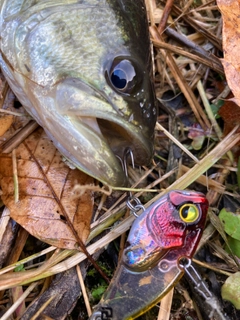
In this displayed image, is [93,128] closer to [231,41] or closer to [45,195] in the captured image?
[45,195]

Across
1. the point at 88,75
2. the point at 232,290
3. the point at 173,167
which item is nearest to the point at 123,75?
the point at 88,75

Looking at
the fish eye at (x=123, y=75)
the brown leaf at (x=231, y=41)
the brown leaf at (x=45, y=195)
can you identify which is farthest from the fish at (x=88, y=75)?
the brown leaf at (x=231, y=41)

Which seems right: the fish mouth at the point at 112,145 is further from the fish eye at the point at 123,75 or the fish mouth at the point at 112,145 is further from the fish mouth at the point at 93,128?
the fish eye at the point at 123,75

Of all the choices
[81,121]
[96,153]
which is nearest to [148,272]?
[96,153]

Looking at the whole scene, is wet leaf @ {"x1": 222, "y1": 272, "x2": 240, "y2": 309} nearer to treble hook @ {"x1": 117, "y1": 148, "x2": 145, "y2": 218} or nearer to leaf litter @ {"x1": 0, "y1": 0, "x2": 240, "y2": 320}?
leaf litter @ {"x1": 0, "y1": 0, "x2": 240, "y2": 320}

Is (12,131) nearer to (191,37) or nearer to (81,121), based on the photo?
(81,121)

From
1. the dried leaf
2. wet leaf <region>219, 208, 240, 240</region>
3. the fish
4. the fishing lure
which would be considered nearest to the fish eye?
the fish
